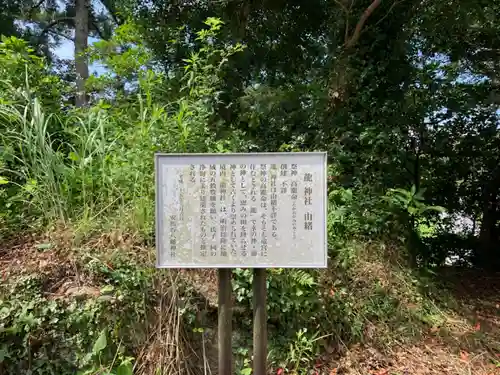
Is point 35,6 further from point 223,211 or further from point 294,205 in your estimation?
point 294,205

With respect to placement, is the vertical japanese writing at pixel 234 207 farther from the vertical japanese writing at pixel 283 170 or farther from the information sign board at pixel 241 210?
the vertical japanese writing at pixel 283 170

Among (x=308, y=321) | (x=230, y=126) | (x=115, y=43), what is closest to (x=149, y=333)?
(x=308, y=321)

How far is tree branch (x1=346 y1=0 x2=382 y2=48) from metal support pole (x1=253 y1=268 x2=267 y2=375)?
11.4 feet

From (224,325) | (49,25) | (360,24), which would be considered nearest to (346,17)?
(360,24)

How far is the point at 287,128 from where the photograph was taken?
16.3 ft

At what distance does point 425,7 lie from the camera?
16.6 ft

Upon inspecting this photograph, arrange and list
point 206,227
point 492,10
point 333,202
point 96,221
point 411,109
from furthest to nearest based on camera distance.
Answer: point 492,10 < point 411,109 < point 333,202 < point 96,221 < point 206,227

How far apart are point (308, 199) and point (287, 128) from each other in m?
2.91

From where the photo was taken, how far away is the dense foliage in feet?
9.73

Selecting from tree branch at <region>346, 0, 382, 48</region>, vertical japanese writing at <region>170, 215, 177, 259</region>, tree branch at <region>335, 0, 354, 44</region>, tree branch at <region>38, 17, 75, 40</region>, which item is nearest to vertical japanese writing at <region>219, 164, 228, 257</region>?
vertical japanese writing at <region>170, 215, 177, 259</region>

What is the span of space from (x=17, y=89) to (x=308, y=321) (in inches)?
119

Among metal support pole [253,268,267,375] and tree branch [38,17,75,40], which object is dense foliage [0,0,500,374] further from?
tree branch [38,17,75,40]

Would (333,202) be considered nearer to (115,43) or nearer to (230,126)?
(230,126)

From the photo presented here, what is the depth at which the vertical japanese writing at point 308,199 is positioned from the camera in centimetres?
216
